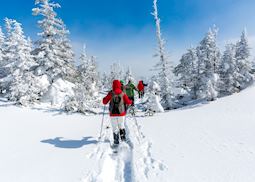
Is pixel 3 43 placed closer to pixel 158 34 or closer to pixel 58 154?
pixel 158 34

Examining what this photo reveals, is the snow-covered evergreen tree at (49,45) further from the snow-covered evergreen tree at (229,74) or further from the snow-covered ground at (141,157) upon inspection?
the snow-covered evergreen tree at (229,74)

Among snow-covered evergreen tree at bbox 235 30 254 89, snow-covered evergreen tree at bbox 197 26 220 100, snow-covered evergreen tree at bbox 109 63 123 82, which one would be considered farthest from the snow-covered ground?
snow-covered evergreen tree at bbox 109 63 123 82

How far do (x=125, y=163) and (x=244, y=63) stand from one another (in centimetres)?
3565

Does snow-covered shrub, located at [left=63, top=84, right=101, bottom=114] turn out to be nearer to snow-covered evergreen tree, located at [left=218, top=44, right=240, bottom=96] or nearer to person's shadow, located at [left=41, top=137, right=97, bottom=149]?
person's shadow, located at [left=41, top=137, right=97, bottom=149]

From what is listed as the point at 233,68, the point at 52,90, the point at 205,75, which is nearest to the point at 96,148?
the point at 52,90

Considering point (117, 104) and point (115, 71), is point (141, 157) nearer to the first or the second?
point (117, 104)

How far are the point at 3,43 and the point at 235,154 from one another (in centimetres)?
3861

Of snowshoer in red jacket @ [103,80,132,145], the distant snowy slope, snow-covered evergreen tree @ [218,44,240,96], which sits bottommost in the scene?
the distant snowy slope

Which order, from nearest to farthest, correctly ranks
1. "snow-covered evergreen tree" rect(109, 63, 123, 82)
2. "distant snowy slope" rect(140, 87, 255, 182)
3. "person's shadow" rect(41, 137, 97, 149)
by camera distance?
"distant snowy slope" rect(140, 87, 255, 182)
"person's shadow" rect(41, 137, 97, 149)
"snow-covered evergreen tree" rect(109, 63, 123, 82)

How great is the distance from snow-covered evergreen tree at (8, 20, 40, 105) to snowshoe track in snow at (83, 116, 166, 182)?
42.6 feet

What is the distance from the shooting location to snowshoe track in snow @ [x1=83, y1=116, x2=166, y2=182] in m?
4.74

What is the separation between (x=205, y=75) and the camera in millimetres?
38562

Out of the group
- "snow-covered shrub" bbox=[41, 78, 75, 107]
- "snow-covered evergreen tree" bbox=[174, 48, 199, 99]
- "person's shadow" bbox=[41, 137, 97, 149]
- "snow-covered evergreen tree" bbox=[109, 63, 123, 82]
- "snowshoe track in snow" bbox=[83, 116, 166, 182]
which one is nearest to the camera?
"snowshoe track in snow" bbox=[83, 116, 166, 182]

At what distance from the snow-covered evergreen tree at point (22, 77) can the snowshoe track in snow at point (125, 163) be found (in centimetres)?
1298
